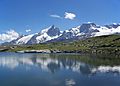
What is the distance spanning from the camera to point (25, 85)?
217 ft

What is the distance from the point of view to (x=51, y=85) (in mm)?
67375

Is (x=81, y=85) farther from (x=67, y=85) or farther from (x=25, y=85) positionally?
(x=25, y=85)

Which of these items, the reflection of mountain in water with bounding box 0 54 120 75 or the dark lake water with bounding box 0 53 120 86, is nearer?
the dark lake water with bounding box 0 53 120 86

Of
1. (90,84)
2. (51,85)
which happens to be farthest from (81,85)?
(51,85)

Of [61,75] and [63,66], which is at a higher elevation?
[63,66]

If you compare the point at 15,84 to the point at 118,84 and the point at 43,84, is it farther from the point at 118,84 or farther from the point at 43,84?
the point at 118,84

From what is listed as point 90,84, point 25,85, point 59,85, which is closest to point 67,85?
point 59,85

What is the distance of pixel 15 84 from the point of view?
68.1 metres

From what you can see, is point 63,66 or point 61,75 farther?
point 63,66

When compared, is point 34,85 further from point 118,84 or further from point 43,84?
point 118,84

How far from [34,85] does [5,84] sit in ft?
26.8

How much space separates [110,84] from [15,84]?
1023 inches

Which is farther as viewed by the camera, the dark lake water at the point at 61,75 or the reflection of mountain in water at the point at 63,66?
the reflection of mountain in water at the point at 63,66

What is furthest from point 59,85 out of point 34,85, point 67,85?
point 34,85
